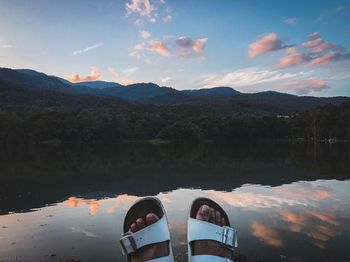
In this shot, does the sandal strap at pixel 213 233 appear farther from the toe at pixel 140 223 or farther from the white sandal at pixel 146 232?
the toe at pixel 140 223

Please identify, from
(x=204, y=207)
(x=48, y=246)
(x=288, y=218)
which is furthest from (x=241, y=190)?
(x=204, y=207)

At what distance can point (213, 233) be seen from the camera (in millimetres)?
4570

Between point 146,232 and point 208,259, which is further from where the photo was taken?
point 146,232

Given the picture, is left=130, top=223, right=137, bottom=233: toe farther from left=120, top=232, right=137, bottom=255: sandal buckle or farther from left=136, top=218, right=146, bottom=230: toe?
left=120, top=232, right=137, bottom=255: sandal buckle

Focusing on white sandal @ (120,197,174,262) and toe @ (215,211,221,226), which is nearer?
white sandal @ (120,197,174,262)

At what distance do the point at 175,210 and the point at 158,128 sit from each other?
90.2m

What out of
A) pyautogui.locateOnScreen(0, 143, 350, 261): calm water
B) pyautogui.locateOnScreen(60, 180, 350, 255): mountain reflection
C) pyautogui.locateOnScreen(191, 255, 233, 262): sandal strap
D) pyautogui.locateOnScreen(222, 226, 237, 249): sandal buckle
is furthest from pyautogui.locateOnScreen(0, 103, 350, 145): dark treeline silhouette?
pyautogui.locateOnScreen(191, 255, 233, 262): sandal strap

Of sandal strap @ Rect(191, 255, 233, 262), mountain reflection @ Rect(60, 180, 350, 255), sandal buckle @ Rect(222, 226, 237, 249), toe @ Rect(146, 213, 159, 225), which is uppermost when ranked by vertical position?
toe @ Rect(146, 213, 159, 225)

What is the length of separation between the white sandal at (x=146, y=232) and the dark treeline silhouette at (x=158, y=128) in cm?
8805

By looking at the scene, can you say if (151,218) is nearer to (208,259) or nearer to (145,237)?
(145,237)

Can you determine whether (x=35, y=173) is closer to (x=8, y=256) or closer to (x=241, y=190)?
(x=241, y=190)

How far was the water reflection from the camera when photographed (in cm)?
948

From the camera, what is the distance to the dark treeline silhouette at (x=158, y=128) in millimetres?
88375

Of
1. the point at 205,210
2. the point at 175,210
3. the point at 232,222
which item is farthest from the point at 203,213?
the point at 175,210
